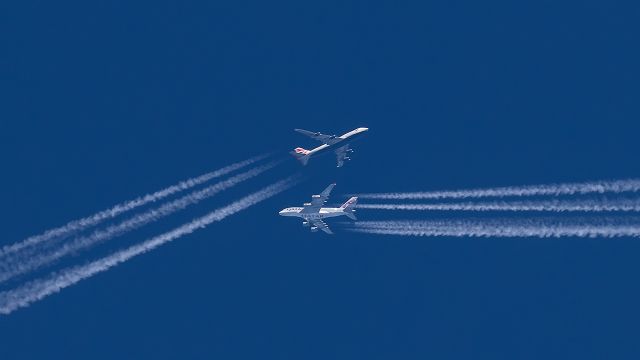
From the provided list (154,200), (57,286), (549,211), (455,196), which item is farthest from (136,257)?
(549,211)

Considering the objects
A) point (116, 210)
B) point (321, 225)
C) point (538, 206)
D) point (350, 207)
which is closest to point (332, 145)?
point (350, 207)

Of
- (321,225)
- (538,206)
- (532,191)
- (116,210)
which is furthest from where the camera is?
(321,225)

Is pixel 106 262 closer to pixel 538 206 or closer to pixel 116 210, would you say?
pixel 116 210

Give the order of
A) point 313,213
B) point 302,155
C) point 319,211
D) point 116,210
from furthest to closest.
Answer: point 319,211, point 313,213, point 302,155, point 116,210

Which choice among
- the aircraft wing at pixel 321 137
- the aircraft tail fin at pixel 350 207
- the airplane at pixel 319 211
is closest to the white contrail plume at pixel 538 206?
the aircraft tail fin at pixel 350 207

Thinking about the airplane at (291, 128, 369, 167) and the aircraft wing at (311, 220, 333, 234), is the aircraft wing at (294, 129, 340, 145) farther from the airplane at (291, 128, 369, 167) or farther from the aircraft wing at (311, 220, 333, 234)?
the aircraft wing at (311, 220, 333, 234)

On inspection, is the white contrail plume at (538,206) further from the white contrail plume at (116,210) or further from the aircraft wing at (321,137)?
the white contrail plume at (116,210)

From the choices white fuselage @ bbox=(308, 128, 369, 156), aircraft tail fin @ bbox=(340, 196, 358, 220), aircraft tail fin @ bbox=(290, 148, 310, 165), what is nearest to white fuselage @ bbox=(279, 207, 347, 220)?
aircraft tail fin @ bbox=(340, 196, 358, 220)
